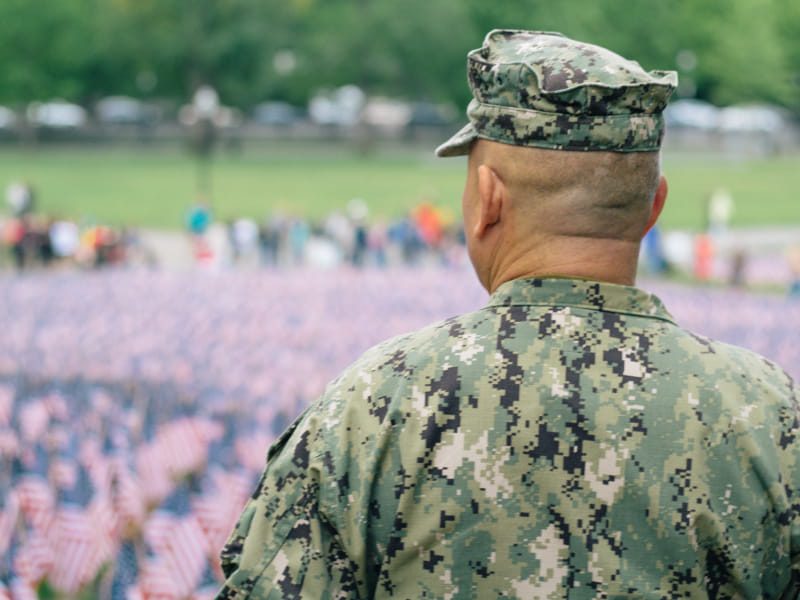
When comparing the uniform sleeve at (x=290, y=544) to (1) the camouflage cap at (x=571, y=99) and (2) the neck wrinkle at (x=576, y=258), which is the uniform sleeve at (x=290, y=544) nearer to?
(2) the neck wrinkle at (x=576, y=258)

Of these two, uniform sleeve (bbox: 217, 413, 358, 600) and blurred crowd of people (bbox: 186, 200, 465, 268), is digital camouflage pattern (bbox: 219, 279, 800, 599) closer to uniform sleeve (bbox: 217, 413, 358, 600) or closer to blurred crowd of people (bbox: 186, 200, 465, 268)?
uniform sleeve (bbox: 217, 413, 358, 600)

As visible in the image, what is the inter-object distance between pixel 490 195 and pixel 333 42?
6775 cm

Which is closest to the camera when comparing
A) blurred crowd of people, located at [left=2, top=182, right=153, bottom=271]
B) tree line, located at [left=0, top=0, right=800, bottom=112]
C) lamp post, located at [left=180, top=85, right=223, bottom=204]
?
blurred crowd of people, located at [left=2, top=182, right=153, bottom=271]

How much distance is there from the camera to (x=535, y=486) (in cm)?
248

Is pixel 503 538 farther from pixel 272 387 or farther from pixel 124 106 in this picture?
pixel 124 106

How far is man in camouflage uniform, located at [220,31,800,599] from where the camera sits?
2469mm

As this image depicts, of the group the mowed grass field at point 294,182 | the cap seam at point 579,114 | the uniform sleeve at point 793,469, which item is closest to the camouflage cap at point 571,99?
the cap seam at point 579,114

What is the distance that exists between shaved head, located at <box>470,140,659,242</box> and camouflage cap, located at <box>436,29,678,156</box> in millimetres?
20

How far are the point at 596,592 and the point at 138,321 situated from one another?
14.5 meters

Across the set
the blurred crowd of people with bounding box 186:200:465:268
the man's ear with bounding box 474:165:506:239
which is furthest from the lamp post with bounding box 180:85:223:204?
the man's ear with bounding box 474:165:506:239

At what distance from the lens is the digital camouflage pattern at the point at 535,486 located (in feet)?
8.09

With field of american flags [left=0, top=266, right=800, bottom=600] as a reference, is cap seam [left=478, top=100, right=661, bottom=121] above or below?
above


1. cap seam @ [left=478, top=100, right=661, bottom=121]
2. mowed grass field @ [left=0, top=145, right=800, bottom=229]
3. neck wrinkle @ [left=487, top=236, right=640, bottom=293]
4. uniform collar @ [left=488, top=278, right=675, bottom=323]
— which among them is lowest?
mowed grass field @ [left=0, top=145, right=800, bottom=229]

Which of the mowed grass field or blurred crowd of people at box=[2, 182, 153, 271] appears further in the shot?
the mowed grass field
